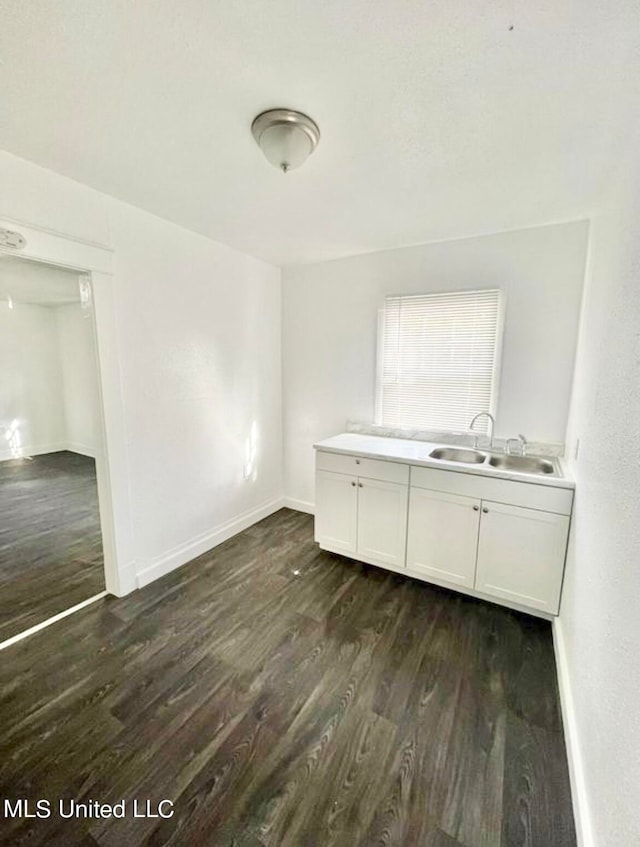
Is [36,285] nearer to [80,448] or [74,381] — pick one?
[74,381]

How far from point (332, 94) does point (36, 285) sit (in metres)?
4.04

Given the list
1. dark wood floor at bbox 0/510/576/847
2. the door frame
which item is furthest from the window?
the door frame

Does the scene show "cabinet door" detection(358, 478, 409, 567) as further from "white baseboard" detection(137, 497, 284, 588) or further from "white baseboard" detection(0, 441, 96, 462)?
"white baseboard" detection(0, 441, 96, 462)

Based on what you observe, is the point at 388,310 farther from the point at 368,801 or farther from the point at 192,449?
the point at 368,801

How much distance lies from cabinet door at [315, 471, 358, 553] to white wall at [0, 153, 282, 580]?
848 mm

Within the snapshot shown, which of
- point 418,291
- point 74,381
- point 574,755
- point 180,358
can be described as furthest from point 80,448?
point 574,755

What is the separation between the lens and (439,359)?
2887 mm

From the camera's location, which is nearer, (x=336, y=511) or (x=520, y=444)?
(x=520, y=444)

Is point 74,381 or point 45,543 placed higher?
point 74,381

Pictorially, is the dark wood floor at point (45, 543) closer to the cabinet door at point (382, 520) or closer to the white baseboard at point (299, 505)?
the white baseboard at point (299, 505)

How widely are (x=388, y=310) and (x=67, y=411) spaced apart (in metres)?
5.57

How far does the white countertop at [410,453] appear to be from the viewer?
6.86ft

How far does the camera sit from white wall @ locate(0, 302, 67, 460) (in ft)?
16.8

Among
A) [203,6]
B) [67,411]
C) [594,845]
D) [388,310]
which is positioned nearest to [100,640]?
[594,845]
